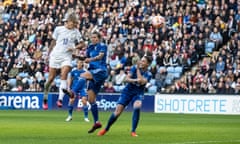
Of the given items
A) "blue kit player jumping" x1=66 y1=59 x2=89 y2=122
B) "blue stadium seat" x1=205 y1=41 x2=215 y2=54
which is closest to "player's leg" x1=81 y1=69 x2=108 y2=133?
"blue kit player jumping" x1=66 y1=59 x2=89 y2=122

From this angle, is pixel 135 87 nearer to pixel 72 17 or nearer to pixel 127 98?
pixel 127 98

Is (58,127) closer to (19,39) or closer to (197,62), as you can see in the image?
(197,62)

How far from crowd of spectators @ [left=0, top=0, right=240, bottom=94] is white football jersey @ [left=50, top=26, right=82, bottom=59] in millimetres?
15144

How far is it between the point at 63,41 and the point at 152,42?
20119mm

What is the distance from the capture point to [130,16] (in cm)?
4616

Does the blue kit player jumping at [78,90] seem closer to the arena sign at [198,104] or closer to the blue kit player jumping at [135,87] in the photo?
the blue kit player jumping at [135,87]

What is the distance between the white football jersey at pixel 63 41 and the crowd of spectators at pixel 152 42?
15144 millimetres

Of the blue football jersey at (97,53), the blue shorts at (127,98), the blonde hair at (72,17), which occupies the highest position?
the blonde hair at (72,17)

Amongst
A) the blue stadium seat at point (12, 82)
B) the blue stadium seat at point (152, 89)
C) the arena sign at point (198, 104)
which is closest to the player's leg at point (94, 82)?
the arena sign at point (198, 104)

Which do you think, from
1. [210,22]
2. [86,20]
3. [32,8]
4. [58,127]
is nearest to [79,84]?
[58,127]

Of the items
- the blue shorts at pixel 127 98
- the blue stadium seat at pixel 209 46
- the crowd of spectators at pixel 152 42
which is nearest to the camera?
the blue shorts at pixel 127 98

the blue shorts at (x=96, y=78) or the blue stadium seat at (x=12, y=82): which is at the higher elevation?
the blue shorts at (x=96, y=78)

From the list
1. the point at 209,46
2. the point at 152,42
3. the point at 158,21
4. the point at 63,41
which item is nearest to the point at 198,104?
the point at 209,46

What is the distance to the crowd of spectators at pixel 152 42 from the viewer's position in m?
41.0
